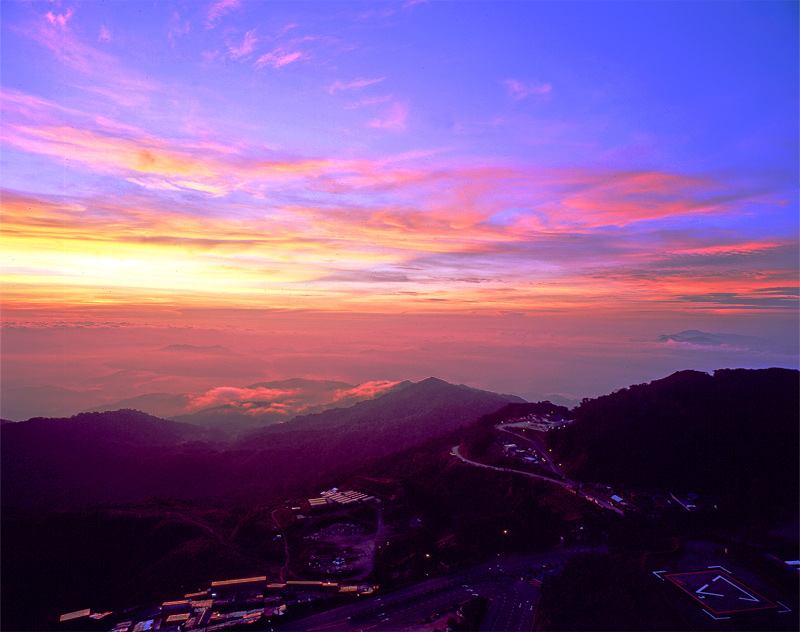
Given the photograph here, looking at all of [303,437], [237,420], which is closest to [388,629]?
[303,437]

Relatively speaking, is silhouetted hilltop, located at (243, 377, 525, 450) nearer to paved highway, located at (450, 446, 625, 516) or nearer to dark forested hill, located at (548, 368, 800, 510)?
paved highway, located at (450, 446, 625, 516)

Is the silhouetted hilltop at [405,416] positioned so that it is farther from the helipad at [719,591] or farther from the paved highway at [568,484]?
the helipad at [719,591]

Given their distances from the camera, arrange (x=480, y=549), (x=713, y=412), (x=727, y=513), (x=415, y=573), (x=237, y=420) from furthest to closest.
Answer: (x=237, y=420)
(x=713, y=412)
(x=727, y=513)
(x=480, y=549)
(x=415, y=573)

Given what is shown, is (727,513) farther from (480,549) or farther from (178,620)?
(178,620)

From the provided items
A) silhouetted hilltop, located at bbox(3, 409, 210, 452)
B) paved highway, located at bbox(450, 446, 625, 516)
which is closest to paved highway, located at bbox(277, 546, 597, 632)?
paved highway, located at bbox(450, 446, 625, 516)

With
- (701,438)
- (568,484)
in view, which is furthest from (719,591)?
(701,438)

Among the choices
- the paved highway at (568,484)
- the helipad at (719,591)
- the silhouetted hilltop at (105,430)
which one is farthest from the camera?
the silhouetted hilltop at (105,430)

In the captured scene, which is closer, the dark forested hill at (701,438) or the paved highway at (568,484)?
the paved highway at (568,484)

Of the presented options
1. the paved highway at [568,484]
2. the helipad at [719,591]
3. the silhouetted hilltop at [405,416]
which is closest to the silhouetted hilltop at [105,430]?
the silhouetted hilltop at [405,416]
